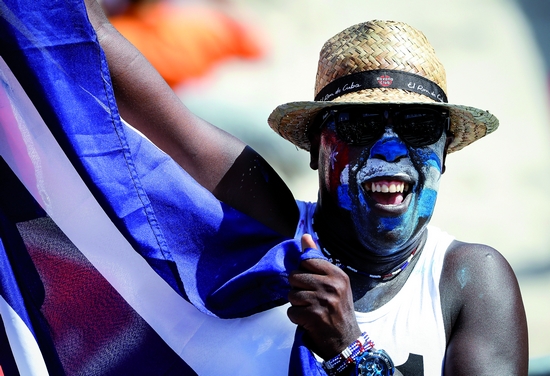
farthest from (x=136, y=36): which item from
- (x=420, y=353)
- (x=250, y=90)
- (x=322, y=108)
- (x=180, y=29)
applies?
(x=420, y=353)

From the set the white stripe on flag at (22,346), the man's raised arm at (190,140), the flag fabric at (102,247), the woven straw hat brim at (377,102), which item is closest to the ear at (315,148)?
the woven straw hat brim at (377,102)

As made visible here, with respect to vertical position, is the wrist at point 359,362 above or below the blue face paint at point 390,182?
below

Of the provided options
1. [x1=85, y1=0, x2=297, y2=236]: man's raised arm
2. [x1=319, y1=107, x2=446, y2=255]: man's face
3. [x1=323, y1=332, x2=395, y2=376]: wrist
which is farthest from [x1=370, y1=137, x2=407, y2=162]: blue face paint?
[x1=323, y1=332, x2=395, y2=376]: wrist

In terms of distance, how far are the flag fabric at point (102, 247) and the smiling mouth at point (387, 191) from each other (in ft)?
1.00

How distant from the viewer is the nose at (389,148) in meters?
2.22

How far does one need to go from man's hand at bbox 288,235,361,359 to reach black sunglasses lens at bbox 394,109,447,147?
49 cm

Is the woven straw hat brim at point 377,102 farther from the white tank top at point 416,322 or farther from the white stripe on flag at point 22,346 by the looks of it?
the white stripe on flag at point 22,346

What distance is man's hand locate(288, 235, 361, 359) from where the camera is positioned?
75.5 inches

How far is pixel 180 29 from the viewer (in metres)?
4.02

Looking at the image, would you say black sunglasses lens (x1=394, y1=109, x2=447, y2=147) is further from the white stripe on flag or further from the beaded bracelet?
the white stripe on flag

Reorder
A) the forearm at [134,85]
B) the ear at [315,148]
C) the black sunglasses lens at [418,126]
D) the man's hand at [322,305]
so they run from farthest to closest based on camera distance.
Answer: the ear at [315,148], the black sunglasses lens at [418,126], the forearm at [134,85], the man's hand at [322,305]

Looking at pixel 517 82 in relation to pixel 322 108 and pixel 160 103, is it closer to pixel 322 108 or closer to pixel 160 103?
pixel 322 108

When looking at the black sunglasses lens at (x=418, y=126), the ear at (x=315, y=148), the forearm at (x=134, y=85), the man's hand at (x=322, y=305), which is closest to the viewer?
the man's hand at (x=322, y=305)

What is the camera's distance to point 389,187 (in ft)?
7.37
